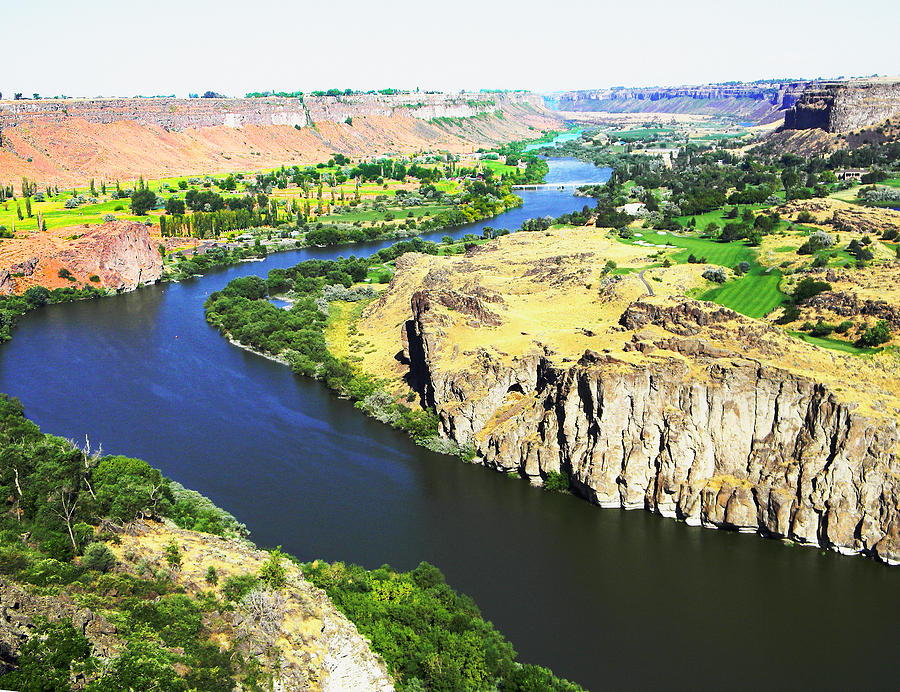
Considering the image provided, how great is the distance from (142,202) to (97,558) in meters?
119

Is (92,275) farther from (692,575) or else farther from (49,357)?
(692,575)

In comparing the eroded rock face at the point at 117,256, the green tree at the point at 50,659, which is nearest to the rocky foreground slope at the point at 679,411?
the green tree at the point at 50,659

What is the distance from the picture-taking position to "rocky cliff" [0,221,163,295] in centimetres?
10088

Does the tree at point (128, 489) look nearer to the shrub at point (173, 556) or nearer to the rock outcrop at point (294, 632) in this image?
the rock outcrop at point (294, 632)

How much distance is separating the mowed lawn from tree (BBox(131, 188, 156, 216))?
88.0 meters

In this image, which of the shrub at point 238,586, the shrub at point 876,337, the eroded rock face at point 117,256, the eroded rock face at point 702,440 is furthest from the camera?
the eroded rock face at point 117,256

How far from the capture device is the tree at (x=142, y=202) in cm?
14000

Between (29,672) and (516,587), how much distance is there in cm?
2381

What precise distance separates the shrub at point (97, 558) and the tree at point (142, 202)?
118035mm

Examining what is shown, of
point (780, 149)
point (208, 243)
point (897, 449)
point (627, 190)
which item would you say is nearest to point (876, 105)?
point (780, 149)

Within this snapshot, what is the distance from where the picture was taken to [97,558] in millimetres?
32750

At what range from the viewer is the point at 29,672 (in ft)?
77.1

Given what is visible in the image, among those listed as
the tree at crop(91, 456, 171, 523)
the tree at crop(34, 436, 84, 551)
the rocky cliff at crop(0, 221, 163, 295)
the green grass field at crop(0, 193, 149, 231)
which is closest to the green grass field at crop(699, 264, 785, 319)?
the tree at crop(91, 456, 171, 523)

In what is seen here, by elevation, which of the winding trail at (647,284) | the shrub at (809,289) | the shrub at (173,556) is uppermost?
the shrub at (809,289)
